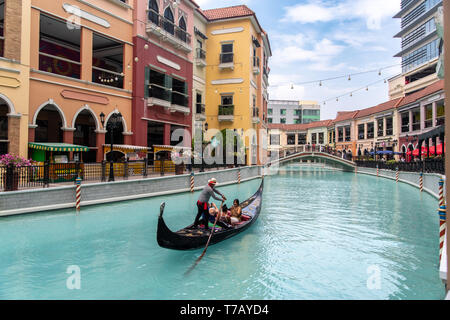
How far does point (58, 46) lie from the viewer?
18047 mm

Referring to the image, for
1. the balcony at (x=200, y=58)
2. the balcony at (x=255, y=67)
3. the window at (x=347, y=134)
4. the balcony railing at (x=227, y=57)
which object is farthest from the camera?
the window at (x=347, y=134)

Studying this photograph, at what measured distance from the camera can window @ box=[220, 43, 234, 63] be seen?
27297mm

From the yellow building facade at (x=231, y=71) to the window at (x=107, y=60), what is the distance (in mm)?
9361

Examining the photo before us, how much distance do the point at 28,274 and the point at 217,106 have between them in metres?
23.9

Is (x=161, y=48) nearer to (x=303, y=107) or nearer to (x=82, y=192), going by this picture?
(x=82, y=192)

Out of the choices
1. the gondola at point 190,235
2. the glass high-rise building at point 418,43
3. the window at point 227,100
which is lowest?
the gondola at point 190,235

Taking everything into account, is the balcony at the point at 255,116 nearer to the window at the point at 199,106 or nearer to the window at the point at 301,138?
the window at the point at 199,106

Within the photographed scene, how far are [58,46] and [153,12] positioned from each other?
6299 millimetres

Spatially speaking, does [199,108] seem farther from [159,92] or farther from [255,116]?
[159,92]

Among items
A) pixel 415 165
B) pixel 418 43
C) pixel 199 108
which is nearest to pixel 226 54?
pixel 199 108

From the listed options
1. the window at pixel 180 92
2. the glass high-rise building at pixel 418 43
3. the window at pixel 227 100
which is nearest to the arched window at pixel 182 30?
the window at pixel 180 92

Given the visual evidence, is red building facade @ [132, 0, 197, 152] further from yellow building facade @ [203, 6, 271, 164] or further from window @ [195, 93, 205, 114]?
yellow building facade @ [203, 6, 271, 164]

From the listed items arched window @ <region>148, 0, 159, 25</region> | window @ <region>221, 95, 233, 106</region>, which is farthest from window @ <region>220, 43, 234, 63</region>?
arched window @ <region>148, 0, 159, 25</region>

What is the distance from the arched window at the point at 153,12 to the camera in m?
18.6
